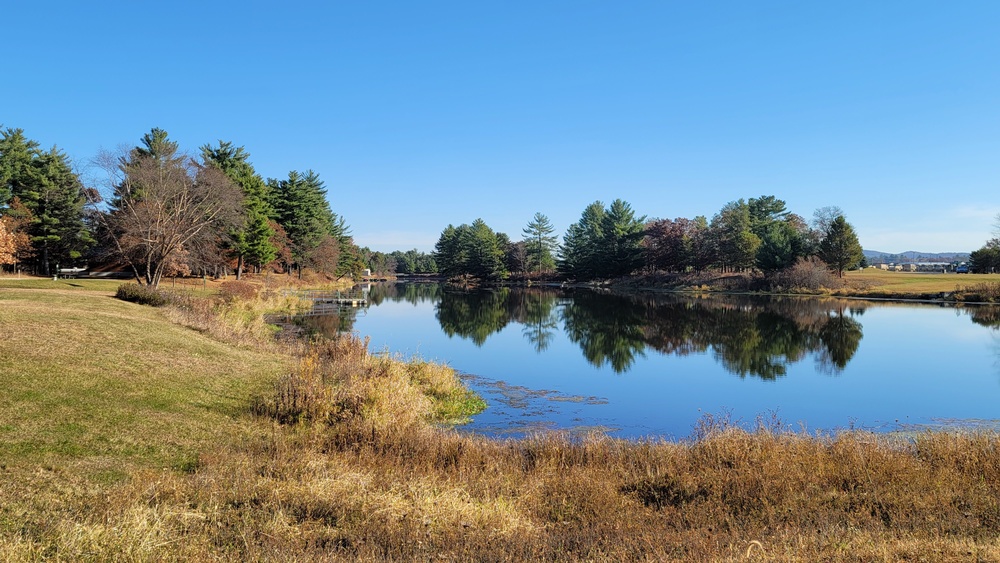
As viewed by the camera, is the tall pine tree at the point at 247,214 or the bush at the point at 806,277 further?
the bush at the point at 806,277

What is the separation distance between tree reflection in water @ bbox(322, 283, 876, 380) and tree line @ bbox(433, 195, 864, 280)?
15.4m

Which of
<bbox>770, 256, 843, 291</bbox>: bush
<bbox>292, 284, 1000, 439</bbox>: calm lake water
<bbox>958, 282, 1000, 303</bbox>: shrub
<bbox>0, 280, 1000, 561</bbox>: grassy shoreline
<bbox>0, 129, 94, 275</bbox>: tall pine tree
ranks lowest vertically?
<bbox>292, 284, 1000, 439</bbox>: calm lake water

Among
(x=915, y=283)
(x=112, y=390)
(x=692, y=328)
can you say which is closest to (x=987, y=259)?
(x=915, y=283)

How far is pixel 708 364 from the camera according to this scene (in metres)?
24.4

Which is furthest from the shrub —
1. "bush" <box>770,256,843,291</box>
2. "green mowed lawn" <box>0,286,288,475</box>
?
"green mowed lawn" <box>0,286,288,475</box>

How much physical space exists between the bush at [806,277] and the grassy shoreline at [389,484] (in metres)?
63.8

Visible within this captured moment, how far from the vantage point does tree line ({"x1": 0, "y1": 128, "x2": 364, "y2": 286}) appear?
131ft

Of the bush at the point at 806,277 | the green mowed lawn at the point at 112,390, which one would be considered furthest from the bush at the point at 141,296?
the bush at the point at 806,277

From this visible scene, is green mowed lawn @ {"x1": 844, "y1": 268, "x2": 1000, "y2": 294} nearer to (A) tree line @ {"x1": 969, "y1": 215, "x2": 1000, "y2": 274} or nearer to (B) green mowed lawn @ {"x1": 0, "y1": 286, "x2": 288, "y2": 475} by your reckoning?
(A) tree line @ {"x1": 969, "y1": 215, "x2": 1000, "y2": 274}

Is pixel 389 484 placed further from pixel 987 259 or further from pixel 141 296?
pixel 987 259

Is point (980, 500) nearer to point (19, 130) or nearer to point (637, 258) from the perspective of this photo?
point (19, 130)

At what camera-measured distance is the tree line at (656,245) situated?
7338 centimetres

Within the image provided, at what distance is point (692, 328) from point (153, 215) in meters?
35.4

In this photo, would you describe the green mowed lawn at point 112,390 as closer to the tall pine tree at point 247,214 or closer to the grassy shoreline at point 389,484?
the grassy shoreline at point 389,484
